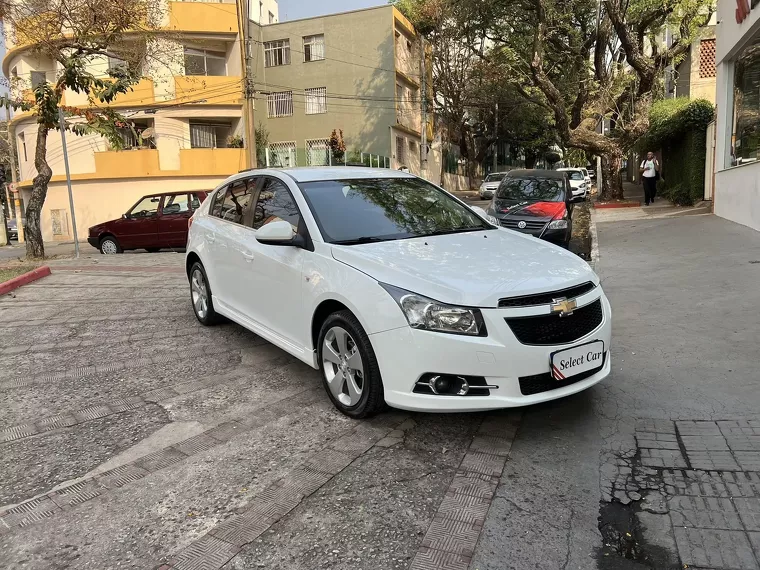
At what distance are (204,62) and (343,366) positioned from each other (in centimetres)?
2606

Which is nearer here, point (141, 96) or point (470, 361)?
point (470, 361)

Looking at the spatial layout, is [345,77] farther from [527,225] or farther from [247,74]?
[527,225]

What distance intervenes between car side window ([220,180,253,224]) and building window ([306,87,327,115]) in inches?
1046

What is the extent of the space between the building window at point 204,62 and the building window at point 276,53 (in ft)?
17.4

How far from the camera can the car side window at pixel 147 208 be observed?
15.1m

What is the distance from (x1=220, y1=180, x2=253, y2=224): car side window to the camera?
5.59 m

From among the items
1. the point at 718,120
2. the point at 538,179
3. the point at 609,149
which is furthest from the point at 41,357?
the point at 609,149

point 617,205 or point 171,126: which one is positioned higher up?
point 171,126

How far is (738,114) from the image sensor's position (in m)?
13.1

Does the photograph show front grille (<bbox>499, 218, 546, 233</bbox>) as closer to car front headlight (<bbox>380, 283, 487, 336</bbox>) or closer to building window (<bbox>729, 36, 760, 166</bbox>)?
building window (<bbox>729, 36, 760, 166</bbox>)

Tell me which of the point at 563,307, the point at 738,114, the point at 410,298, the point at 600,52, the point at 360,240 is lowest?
the point at 563,307

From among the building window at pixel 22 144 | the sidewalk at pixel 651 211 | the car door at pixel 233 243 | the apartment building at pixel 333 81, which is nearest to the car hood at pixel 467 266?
the car door at pixel 233 243

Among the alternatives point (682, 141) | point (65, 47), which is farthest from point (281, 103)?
point (682, 141)

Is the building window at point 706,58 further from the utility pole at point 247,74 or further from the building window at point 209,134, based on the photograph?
the building window at point 209,134
